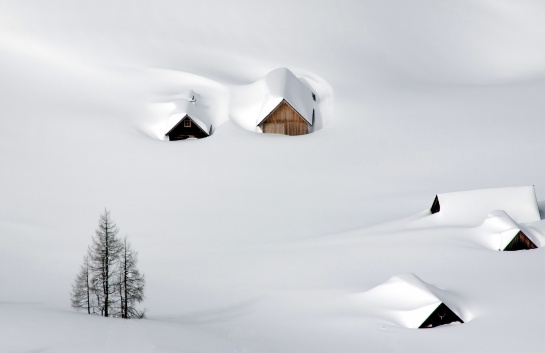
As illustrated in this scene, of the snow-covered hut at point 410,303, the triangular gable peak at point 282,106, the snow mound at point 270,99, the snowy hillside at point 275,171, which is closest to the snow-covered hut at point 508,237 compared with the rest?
the snowy hillside at point 275,171

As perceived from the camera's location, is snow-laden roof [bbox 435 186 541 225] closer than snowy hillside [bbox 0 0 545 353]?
No

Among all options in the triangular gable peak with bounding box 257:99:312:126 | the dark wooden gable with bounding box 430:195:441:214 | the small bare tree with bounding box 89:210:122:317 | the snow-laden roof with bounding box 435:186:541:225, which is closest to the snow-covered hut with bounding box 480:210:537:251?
the snow-laden roof with bounding box 435:186:541:225

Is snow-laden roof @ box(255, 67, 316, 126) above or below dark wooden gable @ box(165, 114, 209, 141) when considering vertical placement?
above

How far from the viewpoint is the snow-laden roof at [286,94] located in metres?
48.8

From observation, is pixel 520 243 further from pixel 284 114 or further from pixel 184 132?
pixel 184 132

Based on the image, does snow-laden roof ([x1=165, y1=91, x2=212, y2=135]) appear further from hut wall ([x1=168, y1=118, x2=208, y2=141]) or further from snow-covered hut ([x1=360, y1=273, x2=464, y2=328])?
snow-covered hut ([x1=360, y1=273, x2=464, y2=328])

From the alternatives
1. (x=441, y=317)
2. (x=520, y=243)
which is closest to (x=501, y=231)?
(x=520, y=243)

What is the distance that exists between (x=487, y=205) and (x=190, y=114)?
23.1m

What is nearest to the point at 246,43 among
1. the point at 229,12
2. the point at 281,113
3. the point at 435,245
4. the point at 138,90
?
the point at 229,12

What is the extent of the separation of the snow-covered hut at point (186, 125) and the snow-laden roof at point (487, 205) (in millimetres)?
20472

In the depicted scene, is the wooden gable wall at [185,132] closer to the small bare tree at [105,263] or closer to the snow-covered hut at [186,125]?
the snow-covered hut at [186,125]

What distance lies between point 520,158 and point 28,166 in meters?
31.3

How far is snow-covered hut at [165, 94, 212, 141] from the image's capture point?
157 feet

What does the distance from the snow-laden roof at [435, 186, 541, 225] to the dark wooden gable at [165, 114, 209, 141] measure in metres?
20.5
